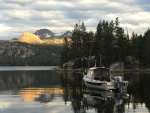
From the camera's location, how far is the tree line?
151m

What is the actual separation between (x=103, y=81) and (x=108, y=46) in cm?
9402

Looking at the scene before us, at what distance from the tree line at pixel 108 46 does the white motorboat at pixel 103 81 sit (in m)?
82.0

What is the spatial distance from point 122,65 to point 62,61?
157 feet

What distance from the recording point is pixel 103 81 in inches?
2406

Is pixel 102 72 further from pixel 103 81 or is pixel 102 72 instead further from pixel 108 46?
pixel 108 46

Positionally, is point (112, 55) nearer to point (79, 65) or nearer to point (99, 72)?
point (79, 65)

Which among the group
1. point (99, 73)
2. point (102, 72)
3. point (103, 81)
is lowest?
point (103, 81)

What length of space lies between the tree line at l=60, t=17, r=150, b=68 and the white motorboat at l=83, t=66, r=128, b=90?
8204 centimetres

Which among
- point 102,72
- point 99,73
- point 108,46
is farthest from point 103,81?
point 108,46

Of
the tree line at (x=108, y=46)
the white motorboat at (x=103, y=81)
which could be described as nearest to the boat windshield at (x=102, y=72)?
the white motorboat at (x=103, y=81)

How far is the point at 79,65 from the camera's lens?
167 metres

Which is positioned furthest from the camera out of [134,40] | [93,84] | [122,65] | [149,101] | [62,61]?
[62,61]

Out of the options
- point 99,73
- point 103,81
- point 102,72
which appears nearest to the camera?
point 103,81

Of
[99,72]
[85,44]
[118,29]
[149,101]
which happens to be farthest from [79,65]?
[149,101]
